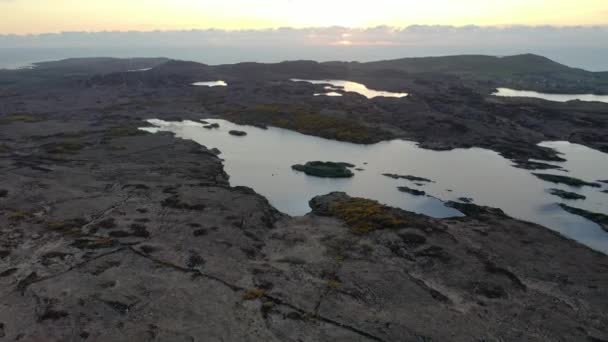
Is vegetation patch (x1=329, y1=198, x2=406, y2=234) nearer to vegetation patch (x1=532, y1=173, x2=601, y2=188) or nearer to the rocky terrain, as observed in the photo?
the rocky terrain

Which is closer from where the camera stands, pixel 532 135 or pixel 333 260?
pixel 333 260

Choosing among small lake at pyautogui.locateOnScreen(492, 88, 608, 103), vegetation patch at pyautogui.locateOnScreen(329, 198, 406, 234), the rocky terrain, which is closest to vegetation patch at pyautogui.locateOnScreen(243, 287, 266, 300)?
the rocky terrain

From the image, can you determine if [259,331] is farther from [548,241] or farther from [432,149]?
[432,149]

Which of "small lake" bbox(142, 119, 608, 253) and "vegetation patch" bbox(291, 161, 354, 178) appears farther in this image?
"vegetation patch" bbox(291, 161, 354, 178)

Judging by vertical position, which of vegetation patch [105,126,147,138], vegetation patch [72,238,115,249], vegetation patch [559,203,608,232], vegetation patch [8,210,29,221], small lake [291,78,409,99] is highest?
small lake [291,78,409,99]

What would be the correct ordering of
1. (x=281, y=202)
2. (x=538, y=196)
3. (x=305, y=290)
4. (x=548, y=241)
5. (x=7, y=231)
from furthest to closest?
(x=538, y=196), (x=281, y=202), (x=548, y=241), (x=7, y=231), (x=305, y=290)

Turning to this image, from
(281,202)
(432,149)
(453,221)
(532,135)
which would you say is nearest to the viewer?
(453,221)

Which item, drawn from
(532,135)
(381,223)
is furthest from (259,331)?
(532,135)
